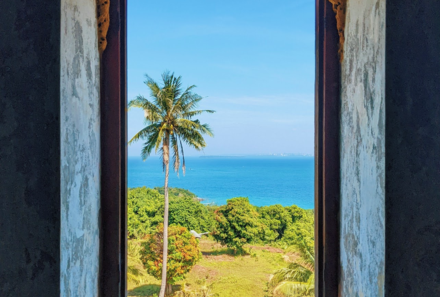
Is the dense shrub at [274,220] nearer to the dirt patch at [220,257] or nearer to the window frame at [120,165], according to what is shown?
the dirt patch at [220,257]

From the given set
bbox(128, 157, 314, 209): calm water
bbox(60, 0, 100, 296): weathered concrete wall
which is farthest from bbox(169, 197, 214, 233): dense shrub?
bbox(128, 157, 314, 209): calm water

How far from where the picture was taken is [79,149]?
1.06 m

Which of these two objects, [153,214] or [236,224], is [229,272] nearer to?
[236,224]

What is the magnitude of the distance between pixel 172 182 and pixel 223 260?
130 feet

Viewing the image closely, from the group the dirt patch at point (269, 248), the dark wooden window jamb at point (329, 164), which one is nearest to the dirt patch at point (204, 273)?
the dirt patch at point (269, 248)

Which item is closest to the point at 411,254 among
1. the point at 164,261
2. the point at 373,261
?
the point at 373,261

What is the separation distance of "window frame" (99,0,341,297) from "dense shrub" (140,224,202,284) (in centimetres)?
1684

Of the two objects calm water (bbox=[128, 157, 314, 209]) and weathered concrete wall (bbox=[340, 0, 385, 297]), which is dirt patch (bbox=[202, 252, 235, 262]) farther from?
calm water (bbox=[128, 157, 314, 209])

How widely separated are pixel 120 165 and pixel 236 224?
70.0 feet

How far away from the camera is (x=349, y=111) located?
120 cm

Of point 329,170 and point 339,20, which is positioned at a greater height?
point 339,20

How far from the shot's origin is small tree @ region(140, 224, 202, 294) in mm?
17516
